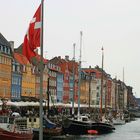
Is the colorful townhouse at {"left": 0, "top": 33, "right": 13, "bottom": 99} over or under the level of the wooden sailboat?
over

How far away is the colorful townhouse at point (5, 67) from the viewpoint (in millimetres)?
88125

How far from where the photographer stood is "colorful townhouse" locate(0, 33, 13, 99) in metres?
88.1

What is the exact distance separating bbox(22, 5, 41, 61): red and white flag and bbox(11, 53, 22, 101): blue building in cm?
7279

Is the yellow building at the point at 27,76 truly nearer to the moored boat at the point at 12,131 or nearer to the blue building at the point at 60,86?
the blue building at the point at 60,86

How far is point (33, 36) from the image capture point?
20.0 m

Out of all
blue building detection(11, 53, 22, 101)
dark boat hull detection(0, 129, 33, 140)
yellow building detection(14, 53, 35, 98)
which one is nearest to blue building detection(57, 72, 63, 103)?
yellow building detection(14, 53, 35, 98)

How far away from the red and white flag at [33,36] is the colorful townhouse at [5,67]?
2622 inches

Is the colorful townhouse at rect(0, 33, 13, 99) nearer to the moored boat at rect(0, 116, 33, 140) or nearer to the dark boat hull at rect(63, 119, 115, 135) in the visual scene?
the dark boat hull at rect(63, 119, 115, 135)

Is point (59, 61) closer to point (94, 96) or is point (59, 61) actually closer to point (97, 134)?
point (94, 96)

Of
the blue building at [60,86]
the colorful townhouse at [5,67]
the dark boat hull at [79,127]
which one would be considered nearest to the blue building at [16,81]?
the colorful townhouse at [5,67]

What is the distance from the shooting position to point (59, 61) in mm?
128625

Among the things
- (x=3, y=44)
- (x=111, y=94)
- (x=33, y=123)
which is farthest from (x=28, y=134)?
(x=111, y=94)

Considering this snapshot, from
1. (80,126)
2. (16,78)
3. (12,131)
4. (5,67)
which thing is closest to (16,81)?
(16,78)

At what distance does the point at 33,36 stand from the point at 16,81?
251 feet
